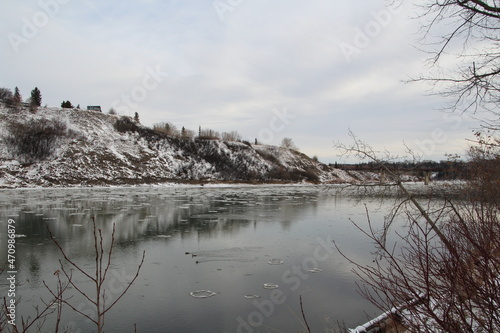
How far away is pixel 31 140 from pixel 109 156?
33.9ft

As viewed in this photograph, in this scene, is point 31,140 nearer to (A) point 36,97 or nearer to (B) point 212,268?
(A) point 36,97

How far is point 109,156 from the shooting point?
169 feet

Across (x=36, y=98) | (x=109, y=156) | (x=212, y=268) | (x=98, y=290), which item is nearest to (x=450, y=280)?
(x=98, y=290)

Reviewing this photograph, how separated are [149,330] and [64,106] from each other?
73461 millimetres

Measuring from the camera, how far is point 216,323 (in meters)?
5.05

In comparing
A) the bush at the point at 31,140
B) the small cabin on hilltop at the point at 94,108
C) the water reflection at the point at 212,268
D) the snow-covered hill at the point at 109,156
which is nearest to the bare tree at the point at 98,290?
the water reflection at the point at 212,268

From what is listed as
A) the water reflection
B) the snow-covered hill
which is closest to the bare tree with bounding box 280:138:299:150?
the snow-covered hill

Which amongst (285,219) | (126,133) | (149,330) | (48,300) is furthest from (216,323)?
(126,133)

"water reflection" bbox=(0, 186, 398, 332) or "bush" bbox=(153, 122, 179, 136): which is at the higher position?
"bush" bbox=(153, 122, 179, 136)

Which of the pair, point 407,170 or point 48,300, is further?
point 48,300

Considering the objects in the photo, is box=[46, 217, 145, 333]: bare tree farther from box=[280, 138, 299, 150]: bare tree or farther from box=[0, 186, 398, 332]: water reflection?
box=[280, 138, 299, 150]: bare tree

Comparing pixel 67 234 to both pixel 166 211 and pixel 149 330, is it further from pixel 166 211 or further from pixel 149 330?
pixel 149 330

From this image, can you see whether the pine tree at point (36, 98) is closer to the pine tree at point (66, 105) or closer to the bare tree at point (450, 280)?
the pine tree at point (66, 105)

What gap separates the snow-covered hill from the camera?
1697 inches
